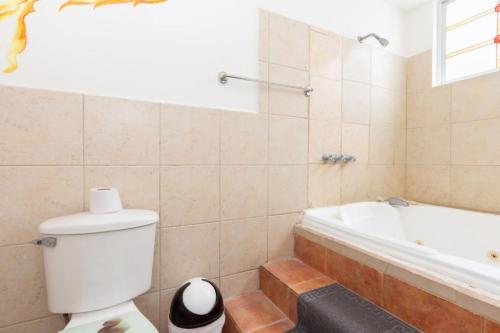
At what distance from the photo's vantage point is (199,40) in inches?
50.4

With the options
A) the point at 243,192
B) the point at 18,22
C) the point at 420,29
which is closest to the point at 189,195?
the point at 243,192

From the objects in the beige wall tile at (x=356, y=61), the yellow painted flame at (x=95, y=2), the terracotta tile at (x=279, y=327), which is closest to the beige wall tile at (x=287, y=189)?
the terracotta tile at (x=279, y=327)

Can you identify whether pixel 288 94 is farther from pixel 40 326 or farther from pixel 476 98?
pixel 40 326

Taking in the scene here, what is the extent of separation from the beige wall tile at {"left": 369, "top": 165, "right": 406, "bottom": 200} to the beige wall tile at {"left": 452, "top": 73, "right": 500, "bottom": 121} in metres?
0.56

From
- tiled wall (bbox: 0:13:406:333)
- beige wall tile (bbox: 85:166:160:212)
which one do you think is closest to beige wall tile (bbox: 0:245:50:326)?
tiled wall (bbox: 0:13:406:333)

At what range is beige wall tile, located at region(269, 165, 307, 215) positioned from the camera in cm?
A: 150

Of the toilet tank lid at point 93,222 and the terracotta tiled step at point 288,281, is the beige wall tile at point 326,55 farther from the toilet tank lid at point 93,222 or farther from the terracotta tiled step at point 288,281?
the toilet tank lid at point 93,222

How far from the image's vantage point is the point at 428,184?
6.38 feet

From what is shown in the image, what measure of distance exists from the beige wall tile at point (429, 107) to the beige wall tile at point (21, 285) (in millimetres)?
2632

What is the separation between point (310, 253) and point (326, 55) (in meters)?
1.36

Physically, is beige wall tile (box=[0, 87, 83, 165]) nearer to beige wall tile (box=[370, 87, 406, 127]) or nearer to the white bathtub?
the white bathtub

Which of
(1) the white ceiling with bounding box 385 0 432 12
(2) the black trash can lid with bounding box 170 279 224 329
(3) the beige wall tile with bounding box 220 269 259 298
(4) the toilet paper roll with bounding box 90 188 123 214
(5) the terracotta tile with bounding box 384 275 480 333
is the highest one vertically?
(1) the white ceiling with bounding box 385 0 432 12

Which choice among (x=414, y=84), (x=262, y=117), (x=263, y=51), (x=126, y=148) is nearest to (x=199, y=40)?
(x=263, y=51)

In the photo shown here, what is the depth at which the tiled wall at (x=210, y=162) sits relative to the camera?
971mm
